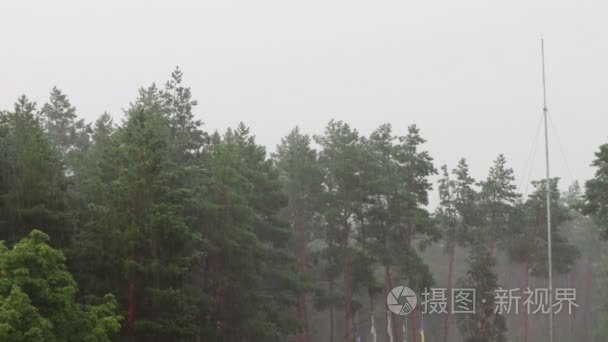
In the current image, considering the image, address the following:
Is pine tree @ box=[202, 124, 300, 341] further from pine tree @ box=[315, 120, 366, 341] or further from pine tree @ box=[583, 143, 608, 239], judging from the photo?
pine tree @ box=[583, 143, 608, 239]

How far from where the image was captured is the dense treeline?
26641 millimetres

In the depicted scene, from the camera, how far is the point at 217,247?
3422 cm

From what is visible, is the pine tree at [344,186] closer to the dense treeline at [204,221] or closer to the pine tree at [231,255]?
the dense treeline at [204,221]

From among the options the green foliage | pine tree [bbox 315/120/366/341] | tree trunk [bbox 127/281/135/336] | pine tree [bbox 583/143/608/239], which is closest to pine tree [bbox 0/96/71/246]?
tree trunk [bbox 127/281/135/336]

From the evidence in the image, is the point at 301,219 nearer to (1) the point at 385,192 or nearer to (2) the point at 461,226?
(1) the point at 385,192

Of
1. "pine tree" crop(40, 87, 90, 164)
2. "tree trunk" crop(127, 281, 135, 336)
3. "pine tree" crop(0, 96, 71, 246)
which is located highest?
"pine tree" crop(40, 87, 90, 164)

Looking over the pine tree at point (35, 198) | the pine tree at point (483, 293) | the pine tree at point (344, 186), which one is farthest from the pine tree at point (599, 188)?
the pine tree at point (35, 198)

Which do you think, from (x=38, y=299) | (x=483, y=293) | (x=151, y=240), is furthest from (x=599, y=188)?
(x=38, y=299)

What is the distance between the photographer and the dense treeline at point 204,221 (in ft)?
87.4

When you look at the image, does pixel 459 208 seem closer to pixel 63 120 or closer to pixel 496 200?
pixel 496 200

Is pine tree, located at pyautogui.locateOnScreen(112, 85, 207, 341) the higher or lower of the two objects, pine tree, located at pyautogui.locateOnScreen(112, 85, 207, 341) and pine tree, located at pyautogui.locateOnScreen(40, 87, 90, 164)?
the lower

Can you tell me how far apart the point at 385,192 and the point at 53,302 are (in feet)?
103

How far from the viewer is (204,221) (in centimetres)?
3506

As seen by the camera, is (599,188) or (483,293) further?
(483,293)
